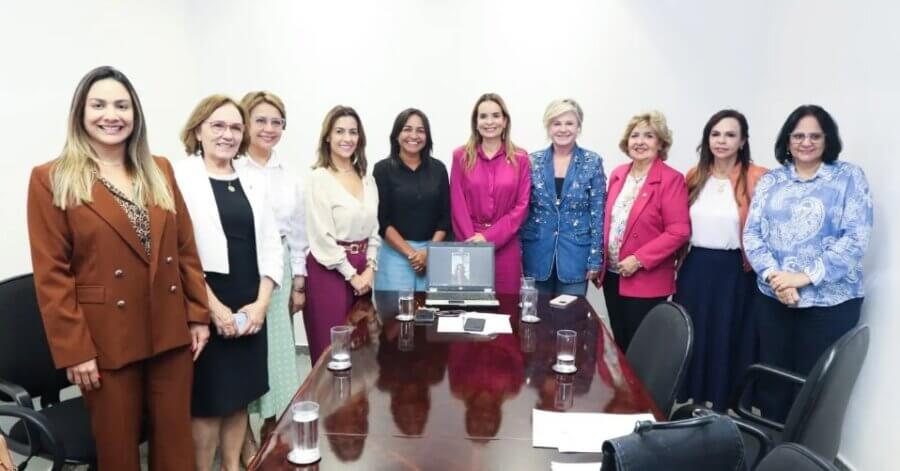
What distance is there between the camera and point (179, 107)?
401cm

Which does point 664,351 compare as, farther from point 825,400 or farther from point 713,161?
point 713,161

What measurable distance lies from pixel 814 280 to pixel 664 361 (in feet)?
3.36

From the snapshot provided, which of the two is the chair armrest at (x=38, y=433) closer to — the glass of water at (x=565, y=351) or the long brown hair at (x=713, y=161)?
the glass of water at (x=565, y=351)

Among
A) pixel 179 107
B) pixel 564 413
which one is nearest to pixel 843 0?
pixel 564 413

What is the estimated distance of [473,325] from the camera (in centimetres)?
221

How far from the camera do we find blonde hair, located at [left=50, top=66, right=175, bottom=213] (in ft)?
5.75

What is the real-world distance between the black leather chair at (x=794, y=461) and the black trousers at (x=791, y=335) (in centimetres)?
158

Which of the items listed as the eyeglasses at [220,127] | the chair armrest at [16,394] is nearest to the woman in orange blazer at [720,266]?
the eyeglasses at [220,127]

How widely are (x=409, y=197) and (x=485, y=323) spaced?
1121 mm

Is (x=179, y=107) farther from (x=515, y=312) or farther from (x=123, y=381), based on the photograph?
(x=515, y=312)

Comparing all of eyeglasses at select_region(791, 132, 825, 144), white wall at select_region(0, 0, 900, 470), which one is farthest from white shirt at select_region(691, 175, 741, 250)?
white wall at select_region(0, 0, 900, 470)

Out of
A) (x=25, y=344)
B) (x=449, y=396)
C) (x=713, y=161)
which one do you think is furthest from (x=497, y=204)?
(x=25, y=344)

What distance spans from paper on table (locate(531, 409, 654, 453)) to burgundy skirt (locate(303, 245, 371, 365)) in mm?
1594

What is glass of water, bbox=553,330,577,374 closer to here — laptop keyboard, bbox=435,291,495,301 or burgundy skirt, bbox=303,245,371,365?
laptop keyboard, bbox=435,291,495,301
